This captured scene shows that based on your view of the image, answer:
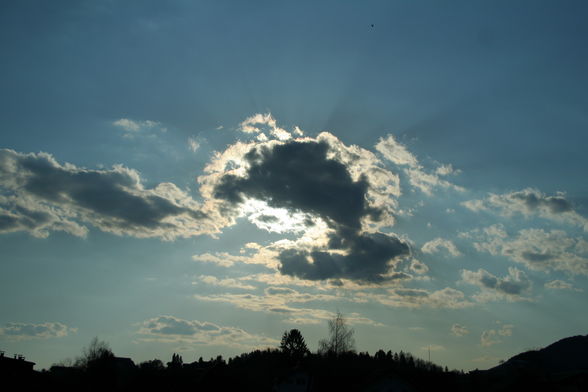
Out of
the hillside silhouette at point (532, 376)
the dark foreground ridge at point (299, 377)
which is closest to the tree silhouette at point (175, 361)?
the dark foreground ridge at point (299, 377)

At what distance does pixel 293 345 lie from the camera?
140 meters

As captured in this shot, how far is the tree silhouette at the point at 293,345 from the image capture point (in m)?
138

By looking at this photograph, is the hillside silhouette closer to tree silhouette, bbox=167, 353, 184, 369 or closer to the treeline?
the treeline

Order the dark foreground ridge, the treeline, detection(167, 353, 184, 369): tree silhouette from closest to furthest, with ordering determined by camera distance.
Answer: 1. the treeline
2. the dark foreground ridge
3. detection(167, 353, 184, 369): tree silhouette

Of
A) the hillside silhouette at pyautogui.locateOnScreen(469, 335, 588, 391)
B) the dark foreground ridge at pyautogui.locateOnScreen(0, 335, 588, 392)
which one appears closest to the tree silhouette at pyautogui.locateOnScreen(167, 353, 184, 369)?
the dark foreground ridge at pyautogui.locateOnScreen(0, 335, 588, 392)

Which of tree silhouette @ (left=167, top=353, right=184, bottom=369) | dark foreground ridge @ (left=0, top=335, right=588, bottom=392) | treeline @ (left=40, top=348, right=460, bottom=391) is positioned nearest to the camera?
treeline @ (left=40, top=348, right=460, bottom=391)

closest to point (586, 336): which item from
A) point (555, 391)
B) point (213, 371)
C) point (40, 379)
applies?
point (555, 391)

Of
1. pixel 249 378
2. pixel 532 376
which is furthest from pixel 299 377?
pixel 532 376

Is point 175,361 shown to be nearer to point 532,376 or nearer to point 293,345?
point 293,345

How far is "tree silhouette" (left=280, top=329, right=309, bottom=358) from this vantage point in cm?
13775

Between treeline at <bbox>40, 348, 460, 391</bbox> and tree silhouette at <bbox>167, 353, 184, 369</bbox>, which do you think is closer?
treeline at <bbox>40, 348, 460, 391</bbox>

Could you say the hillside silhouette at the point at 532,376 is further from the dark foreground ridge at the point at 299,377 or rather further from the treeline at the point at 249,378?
the treeline at the point at 249,378

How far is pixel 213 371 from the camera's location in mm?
57125

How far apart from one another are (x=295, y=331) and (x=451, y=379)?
5618 centimetres
